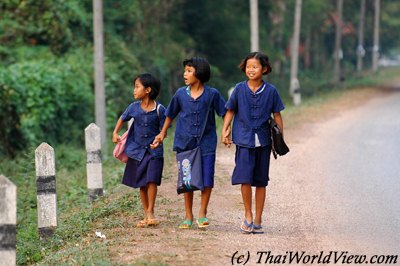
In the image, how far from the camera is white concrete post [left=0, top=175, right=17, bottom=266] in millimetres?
8117

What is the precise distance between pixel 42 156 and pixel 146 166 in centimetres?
135

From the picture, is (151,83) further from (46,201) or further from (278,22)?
(278,22)

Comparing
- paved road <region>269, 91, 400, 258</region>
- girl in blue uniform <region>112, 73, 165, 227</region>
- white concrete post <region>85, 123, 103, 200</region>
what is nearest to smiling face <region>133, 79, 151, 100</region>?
girl in blue uniform <region>112, 73, 165, 227</region>

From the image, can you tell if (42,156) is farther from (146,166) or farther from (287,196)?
(287,196)

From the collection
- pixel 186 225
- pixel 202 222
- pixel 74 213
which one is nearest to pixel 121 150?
pixel 186 225

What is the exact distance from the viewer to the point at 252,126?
9.66 meters

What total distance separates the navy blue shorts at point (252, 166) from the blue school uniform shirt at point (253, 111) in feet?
0.30

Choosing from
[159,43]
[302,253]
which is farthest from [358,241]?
[159,43]

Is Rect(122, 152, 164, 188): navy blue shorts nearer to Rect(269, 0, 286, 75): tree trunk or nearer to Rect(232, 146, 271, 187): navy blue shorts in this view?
Rect(232, 146, 271, 187): navy blue shorts

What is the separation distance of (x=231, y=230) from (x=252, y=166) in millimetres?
769

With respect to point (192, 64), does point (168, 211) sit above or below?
below

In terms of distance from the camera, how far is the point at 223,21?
3688cm

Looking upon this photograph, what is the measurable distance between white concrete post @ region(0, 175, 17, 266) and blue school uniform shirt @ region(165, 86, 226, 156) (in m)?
2.27

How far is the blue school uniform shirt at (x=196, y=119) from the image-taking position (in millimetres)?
9797
